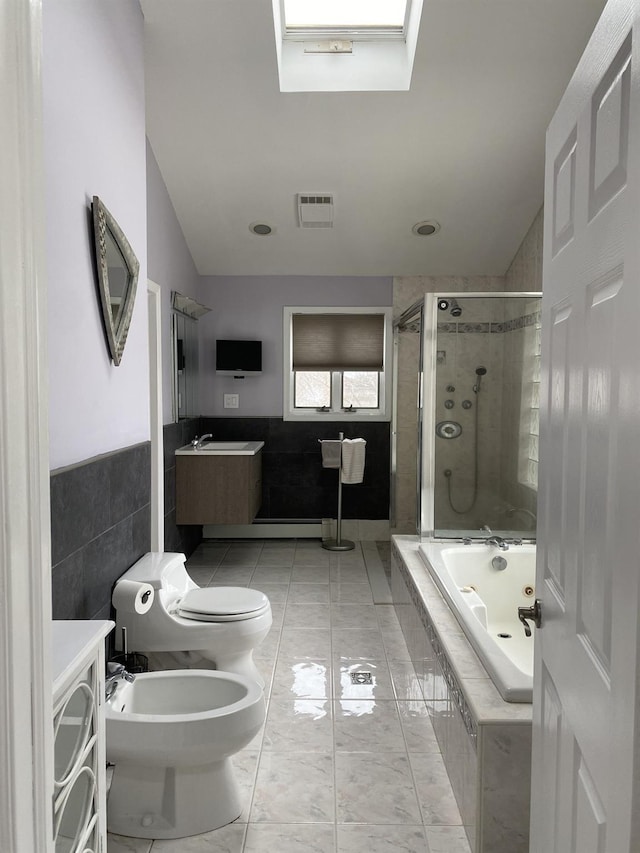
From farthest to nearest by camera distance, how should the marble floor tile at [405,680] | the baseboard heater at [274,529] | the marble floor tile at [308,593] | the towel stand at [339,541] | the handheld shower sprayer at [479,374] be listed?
1. the baseboard heater at [274,529]
2. the towel stand at [339,541]
3. the marble floor tile at [308,593]
4. the handheld shower sprayer at [479,374]
5. the marble floor tile at [405,680]

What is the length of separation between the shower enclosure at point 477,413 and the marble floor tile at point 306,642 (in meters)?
0.88

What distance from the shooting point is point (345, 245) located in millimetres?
5375

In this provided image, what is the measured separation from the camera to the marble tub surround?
1.93 meters

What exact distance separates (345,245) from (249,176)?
1.12 meters

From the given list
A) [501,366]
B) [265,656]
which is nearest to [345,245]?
[501,366]

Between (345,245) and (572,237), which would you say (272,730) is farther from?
(345,245)

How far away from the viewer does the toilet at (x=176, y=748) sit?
196 centimetres

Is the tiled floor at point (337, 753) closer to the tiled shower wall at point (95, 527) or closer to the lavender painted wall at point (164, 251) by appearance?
the tiled shower wall at point (95, 527)

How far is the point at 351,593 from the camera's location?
14.8 ft

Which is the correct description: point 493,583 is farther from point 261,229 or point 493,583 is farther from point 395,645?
point 261,229

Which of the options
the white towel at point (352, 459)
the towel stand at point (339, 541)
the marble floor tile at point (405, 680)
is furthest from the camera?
the towel stand at point (339, 541)

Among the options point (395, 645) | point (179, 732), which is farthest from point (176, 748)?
point (395, 645)

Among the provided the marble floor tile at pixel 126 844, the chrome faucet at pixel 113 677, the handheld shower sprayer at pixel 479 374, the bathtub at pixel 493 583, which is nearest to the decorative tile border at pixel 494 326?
the handheld shower sprayer at pixel 479 374

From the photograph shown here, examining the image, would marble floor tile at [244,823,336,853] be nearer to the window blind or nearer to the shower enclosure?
the shower enclosure
